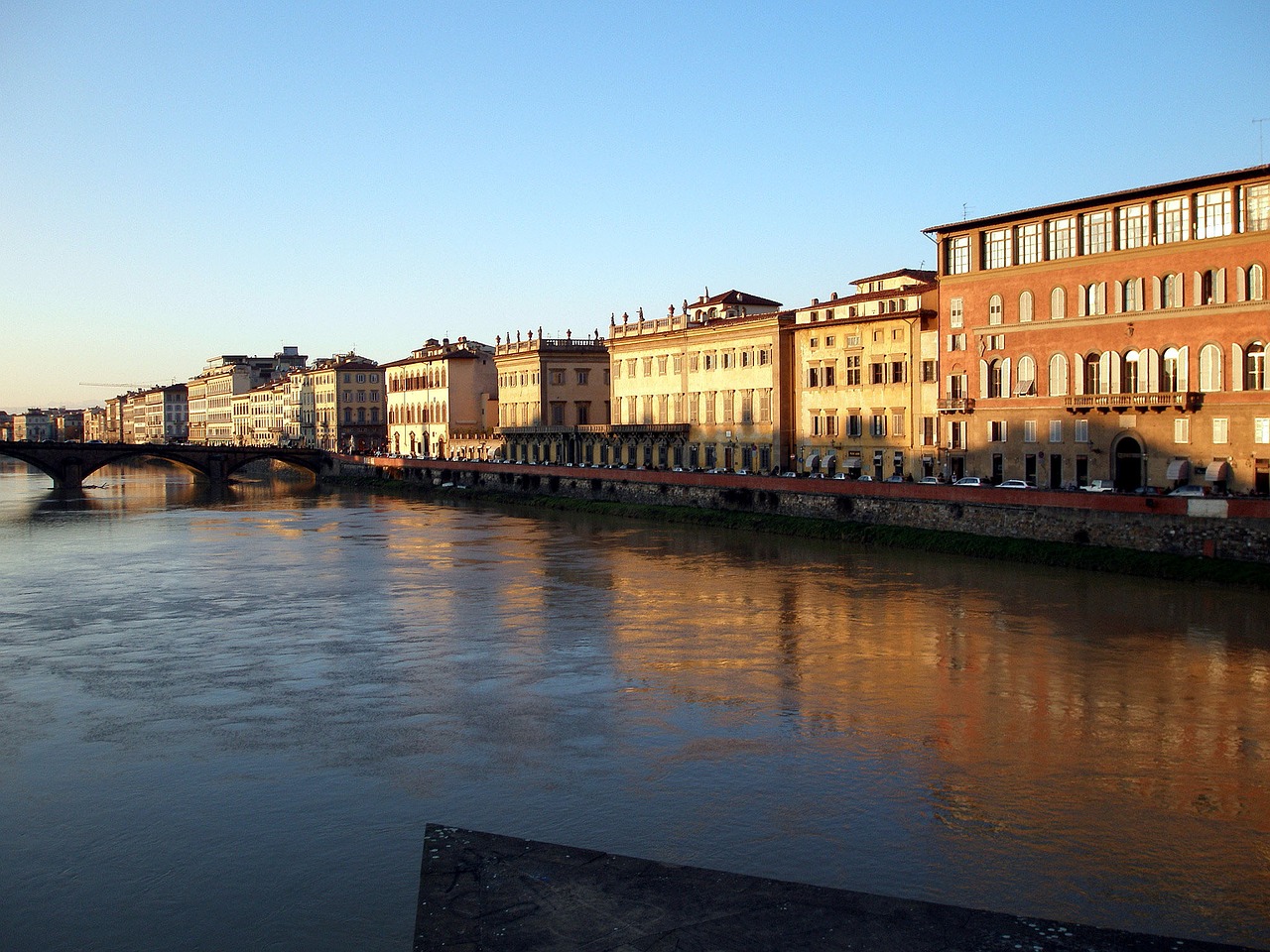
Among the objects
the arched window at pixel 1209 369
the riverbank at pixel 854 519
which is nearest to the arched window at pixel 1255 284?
the arched window at pixel 1209 369

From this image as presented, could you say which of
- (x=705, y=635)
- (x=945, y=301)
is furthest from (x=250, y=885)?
(x=945, y=301)

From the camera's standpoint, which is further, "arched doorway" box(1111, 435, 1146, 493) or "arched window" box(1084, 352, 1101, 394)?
"arched window" box(1084, 352, 1101, 394)

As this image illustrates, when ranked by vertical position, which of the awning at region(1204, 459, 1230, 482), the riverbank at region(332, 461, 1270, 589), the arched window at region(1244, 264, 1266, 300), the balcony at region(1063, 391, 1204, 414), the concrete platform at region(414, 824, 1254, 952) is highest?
the arched window at region(1244, 264, 1266, 300)

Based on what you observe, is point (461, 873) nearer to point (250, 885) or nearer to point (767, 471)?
point (250, 885)

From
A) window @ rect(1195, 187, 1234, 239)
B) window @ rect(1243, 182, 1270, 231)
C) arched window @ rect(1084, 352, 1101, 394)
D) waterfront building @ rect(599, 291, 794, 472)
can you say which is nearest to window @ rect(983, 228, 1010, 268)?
arched window @ rect(1084, 352, 1101, 394)

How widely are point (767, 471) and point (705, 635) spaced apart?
35321 mm

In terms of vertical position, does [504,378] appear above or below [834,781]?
above

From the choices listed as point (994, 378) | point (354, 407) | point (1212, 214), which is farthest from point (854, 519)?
point (354, 407)

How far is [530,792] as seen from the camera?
1585 cm

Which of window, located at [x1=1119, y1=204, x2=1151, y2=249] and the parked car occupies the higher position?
window, located at [x1=1119, y1=204, x2=1151, y2=249]

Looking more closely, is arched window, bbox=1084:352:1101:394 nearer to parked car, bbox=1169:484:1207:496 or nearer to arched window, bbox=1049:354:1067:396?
arched window, bbox=1049:354:1067:396

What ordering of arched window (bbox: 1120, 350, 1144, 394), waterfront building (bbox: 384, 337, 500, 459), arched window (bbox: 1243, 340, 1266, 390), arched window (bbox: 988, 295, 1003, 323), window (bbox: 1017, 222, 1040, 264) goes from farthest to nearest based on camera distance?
waterfront building (bbox: 384, 337, 500, 459), arched window (bbox: 988, 295, 1003, 323), window (bbox: 1017, 222, 1040, 264), arched window (bbox: 1120, 350, 1144, 394), arched window (bbox: 1243, 340, 1266, 390)

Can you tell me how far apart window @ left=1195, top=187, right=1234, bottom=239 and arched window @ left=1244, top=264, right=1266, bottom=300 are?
1555 mm

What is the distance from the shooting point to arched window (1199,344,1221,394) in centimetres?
3972
